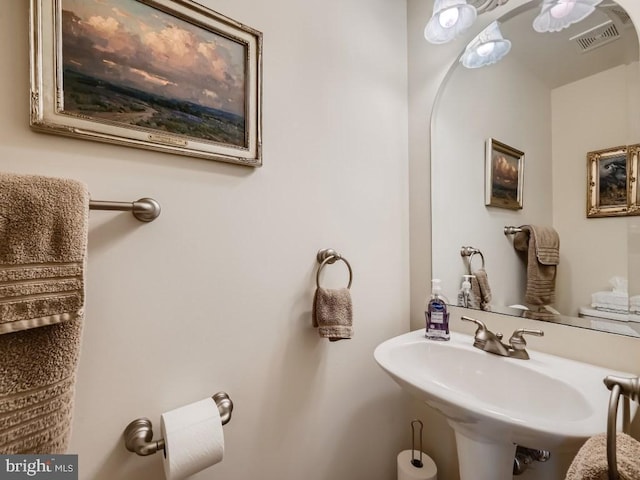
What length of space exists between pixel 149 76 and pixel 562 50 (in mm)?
1247

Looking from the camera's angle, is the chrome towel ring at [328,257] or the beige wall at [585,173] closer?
the beige wall at [585,173]

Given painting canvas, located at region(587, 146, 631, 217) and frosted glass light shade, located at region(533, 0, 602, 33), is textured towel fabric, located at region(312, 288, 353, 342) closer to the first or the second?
painting canvas, located at region(587, 146, 631, 217)

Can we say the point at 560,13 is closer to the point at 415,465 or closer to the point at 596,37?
the point at 596,37

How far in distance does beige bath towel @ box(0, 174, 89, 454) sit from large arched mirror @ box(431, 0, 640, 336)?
1125mm

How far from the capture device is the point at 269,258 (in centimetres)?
84

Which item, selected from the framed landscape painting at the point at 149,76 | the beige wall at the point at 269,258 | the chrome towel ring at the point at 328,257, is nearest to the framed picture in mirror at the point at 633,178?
the beige wall at the point at 269,258

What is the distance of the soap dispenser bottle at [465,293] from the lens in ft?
3.51

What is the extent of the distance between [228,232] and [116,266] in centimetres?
27

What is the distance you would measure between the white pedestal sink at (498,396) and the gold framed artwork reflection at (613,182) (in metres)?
0.45

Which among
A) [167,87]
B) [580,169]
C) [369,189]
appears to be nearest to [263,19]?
[167,87]

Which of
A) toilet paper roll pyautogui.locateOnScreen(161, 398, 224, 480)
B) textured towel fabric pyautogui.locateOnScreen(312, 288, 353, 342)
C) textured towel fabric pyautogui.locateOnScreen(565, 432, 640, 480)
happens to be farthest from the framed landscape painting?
textured towel fabric pyautogui.locateOnScreen(565, 432, 640, 480)

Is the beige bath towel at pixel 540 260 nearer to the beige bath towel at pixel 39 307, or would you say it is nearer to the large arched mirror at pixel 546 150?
the large arched mirror at pixel 546 150

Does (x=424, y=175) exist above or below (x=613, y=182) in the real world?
above

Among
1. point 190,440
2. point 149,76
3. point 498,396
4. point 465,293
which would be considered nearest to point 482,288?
point 465,293
